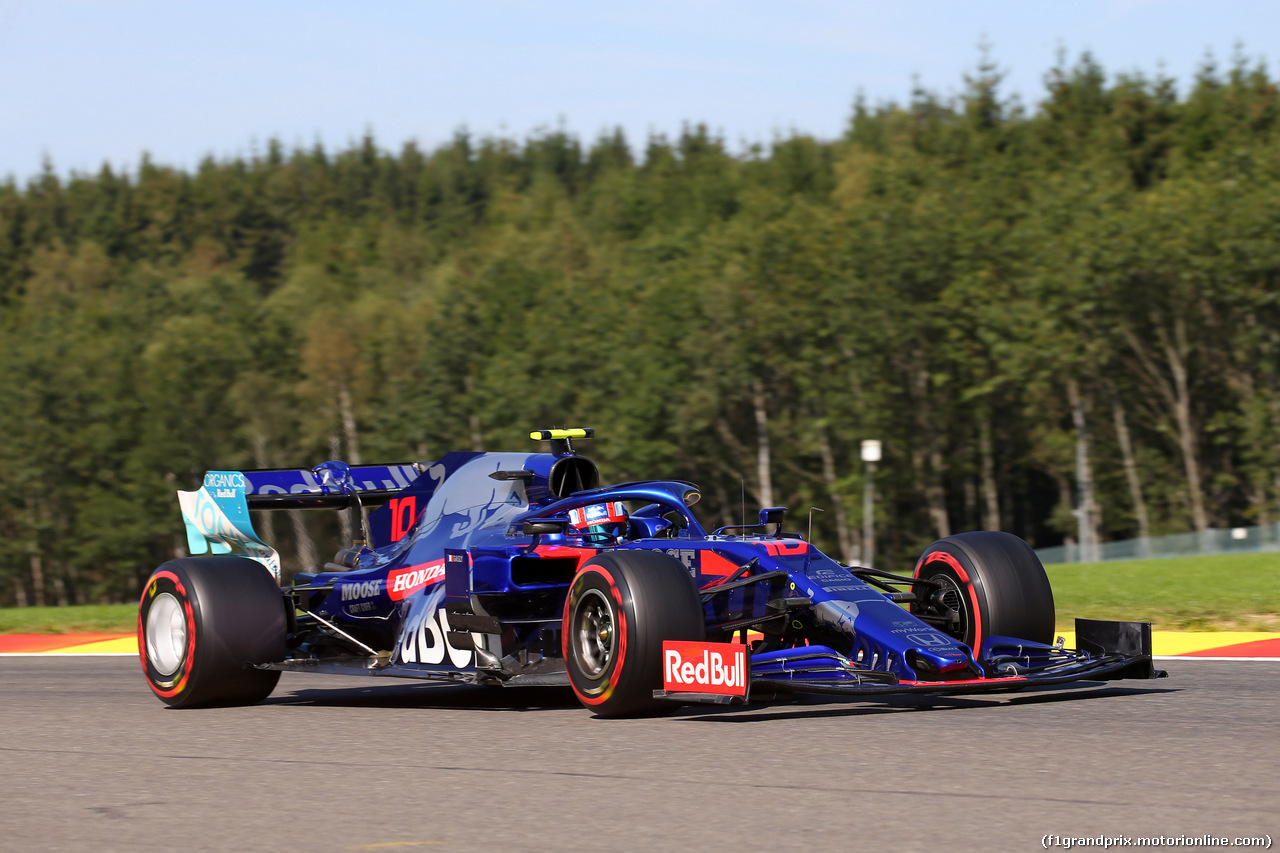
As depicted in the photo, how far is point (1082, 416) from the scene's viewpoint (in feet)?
170

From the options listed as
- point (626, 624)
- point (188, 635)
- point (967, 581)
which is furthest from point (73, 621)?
point (967, 581)

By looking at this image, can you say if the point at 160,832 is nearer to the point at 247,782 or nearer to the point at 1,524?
the point at 247,782

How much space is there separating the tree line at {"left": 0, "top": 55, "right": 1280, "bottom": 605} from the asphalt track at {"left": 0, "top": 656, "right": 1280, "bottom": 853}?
1579 inches

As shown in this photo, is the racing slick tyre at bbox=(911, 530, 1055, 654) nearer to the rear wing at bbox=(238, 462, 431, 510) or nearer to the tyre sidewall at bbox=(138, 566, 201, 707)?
the rear wing at bbox=(238, 462, 431, 510)

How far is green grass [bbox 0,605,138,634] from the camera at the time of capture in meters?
17.9

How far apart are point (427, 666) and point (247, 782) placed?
9.71 feet

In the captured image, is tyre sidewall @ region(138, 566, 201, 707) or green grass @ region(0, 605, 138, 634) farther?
green grass @ region(0, 605, 138, 634)

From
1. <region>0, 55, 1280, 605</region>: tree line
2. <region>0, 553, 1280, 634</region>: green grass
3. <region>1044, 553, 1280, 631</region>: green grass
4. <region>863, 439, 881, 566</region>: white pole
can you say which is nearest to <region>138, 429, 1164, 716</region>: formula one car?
<region>1044, 553, 1280, 631</region>: green grass

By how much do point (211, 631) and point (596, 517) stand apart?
254 centimetres

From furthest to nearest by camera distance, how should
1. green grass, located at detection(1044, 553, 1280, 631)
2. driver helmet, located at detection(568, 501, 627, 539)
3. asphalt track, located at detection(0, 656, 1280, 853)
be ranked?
green grass, located at detection(1044, 553, 1280, 631) → driver helmet, located at detection(568, 501, 627, 539) → asphalt track, located at detection(0, 656, 1280, 853)

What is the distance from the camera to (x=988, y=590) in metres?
8.97

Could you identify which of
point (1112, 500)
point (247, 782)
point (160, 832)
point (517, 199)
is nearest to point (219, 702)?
point (247, 782)

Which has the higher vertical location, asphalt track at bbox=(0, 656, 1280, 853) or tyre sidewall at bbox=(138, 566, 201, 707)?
tyre sidewall at bbox=(138, 566, 201, 707)

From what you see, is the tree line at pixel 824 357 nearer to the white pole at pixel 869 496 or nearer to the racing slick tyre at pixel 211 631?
the white pole at pixel 869 496
